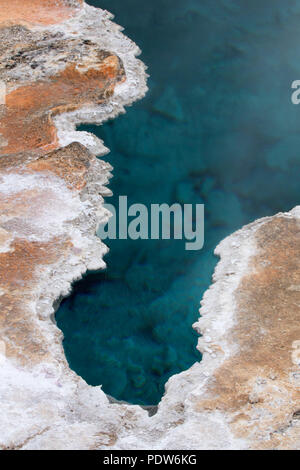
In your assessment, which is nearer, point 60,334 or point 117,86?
point 60,334

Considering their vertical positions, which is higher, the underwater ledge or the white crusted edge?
the white crusted edge

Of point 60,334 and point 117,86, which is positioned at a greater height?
point 117,86

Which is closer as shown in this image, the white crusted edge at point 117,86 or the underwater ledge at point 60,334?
the underwater ledge at point 60,334

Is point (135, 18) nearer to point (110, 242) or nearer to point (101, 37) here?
point (101, 37)

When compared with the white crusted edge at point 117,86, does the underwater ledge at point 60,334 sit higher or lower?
lower

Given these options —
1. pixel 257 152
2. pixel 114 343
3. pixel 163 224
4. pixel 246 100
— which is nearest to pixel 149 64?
pixel 246 100

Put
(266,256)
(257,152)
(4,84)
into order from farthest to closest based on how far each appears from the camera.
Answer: (4,84) → (257,152) → (266,256)

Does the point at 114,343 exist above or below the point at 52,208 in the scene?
below

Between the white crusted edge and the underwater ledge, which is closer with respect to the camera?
the underwater ledge
